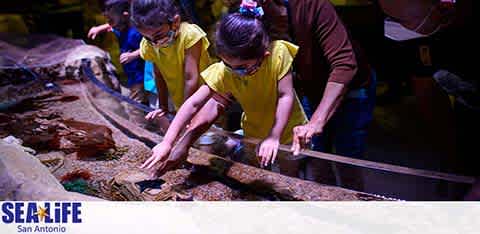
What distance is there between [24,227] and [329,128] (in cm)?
86

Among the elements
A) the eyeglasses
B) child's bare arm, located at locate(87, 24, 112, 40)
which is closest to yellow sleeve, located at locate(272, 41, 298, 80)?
the eyeglasses

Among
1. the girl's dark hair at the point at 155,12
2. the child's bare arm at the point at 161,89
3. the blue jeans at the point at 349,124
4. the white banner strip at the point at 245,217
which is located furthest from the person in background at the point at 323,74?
the child's bare arm at the point at 161,89

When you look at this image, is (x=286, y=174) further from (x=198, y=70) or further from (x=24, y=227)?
(x=24, y=227)

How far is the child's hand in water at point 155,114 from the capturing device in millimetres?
1501

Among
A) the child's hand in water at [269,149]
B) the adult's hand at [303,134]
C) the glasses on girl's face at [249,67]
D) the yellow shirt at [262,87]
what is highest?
the glasses on girl's face at [249,67]

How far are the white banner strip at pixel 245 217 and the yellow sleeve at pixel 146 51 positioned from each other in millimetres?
402

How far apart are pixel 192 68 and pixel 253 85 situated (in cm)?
18

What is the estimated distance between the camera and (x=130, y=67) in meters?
1.58

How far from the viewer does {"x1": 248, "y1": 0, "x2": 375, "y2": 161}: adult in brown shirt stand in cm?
127

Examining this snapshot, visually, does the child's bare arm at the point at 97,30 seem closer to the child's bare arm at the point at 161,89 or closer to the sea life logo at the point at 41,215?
the child's bare arm at the point at 161,89

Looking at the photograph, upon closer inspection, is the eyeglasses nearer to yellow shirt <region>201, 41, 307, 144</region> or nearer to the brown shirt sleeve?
yellow shirt <region>201, 41, 307, 144</region>

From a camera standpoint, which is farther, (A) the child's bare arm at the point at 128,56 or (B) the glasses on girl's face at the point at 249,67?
(A) the child's bare arm at the point at 128,56

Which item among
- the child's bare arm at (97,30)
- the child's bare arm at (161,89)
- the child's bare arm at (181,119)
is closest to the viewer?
the child's bare arm at (181,119)

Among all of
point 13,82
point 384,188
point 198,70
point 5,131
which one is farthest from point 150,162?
point 13,82
